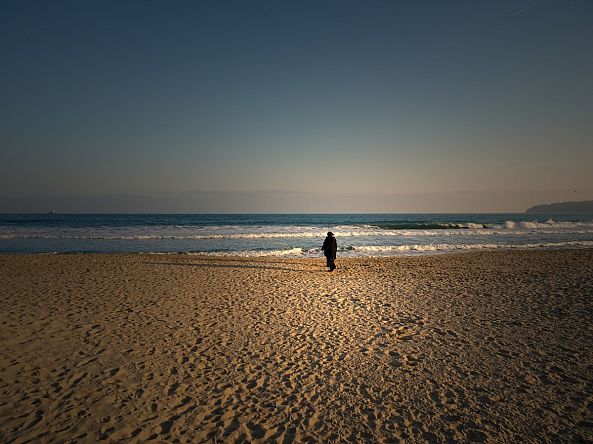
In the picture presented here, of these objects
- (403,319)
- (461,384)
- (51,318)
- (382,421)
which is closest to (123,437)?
(382,421)

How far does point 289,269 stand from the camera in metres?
15.6

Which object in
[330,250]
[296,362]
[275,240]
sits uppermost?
[330,250]

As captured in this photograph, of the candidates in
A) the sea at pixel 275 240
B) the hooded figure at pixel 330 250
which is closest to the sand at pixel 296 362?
the hooded figure at pixel 330 250

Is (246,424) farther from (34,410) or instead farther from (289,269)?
(289,269)

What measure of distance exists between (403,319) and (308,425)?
4914mm

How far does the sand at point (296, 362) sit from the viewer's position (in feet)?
13.6

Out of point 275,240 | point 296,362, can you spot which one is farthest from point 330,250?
point 275,240

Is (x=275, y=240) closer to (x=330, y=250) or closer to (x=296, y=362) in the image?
(x=330, y=250)

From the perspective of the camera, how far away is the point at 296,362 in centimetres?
588

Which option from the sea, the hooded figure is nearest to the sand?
the hooded figure

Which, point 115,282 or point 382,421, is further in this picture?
point 115,282

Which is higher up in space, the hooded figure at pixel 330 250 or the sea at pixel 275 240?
the hooded figure at pixel 330 250

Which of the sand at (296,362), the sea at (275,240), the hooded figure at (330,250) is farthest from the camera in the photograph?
the sea at (275,240)

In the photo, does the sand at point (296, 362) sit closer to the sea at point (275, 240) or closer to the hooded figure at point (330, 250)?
the hooded figure at point (330, 250)
